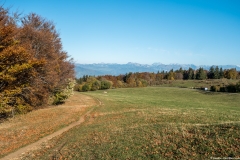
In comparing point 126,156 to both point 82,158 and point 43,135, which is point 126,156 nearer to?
point 82,158

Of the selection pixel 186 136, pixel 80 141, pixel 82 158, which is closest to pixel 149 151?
pixel 186 136

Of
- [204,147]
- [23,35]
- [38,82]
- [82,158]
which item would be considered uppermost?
[23,35]

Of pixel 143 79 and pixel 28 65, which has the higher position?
pixel 28 65

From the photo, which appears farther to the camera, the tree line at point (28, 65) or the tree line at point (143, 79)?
the tree line at point (143, 79)

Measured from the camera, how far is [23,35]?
30750 millimetres

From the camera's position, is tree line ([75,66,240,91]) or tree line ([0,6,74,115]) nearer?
tree line ([0,6,74,115])

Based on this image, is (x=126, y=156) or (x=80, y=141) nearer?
(x=126, y=156)

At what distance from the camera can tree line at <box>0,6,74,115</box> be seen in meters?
23.4

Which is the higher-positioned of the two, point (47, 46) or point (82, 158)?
point (47, 46)

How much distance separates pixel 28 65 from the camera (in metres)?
25.0

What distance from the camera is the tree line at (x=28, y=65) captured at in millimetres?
23375

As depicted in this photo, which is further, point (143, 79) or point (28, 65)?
point (143, 79)

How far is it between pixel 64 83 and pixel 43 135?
22.2 m

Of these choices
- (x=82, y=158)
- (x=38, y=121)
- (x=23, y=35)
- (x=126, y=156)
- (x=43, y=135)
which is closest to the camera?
(x=126, y=156)
